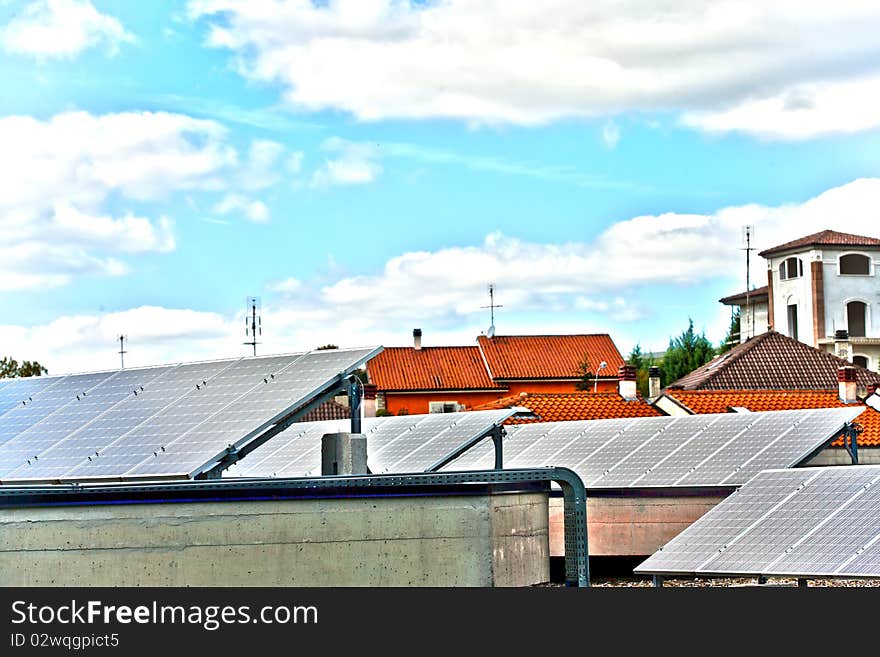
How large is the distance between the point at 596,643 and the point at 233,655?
3.35 meters

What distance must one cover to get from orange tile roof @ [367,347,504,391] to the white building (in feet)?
83.8

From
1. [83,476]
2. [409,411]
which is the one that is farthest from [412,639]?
[409,411]

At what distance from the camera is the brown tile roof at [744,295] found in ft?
355

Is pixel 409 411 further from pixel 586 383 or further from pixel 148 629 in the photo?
pixel 148 629

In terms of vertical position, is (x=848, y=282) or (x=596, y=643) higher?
(x=848, y=282)

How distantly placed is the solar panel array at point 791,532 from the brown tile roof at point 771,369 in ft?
148

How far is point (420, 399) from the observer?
84.9 meters

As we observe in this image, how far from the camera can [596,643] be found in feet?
40.6

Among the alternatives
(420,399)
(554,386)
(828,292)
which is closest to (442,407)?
(420,399)

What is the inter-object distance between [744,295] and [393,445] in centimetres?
8154

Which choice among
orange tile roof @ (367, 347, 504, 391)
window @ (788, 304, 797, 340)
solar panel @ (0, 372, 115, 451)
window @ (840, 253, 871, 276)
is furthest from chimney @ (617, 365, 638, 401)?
window @ (840, 253, 871, 276)

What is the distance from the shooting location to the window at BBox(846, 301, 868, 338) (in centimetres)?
10000

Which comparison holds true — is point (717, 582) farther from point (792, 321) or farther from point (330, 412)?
point (792, 321)

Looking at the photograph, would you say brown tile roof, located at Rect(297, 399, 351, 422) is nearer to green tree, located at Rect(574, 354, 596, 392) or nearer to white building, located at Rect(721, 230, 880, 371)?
green tree, located at Rect(574, 354, 596, 392)
